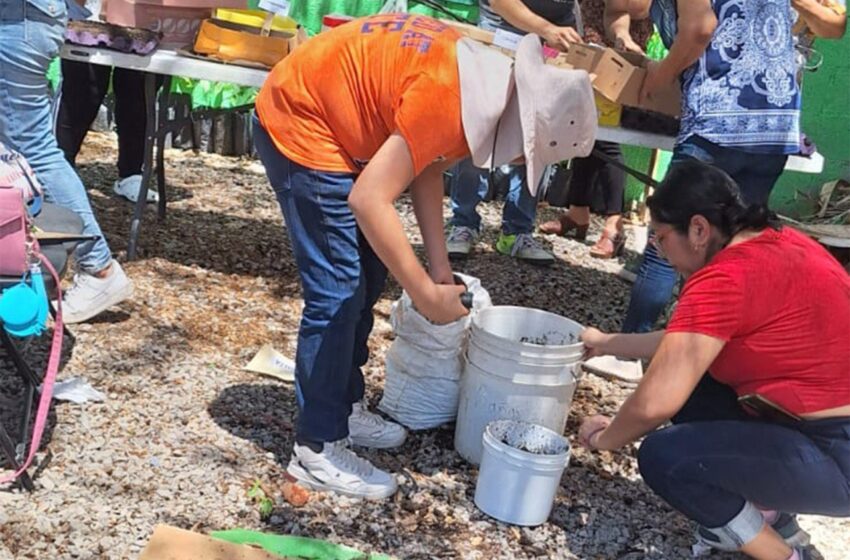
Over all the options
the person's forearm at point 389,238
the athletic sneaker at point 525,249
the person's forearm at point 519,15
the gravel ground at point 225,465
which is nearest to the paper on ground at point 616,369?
the gravel ground at point 225,465

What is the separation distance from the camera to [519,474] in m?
2.73

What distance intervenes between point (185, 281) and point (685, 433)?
2.46 meters

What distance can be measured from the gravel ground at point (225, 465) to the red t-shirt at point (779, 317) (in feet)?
2.16

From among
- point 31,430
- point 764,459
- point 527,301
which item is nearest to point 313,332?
point 31,430

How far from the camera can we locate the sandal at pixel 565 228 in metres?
5.76

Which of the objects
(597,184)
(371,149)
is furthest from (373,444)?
(597,184)

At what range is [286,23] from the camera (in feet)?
14.6

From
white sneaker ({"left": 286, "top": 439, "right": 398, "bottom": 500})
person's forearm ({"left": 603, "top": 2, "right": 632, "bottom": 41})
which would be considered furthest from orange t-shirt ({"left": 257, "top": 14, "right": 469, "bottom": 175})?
person's forearm ({"left": 603, "top": 2, "right": 632, "bottom": 41})

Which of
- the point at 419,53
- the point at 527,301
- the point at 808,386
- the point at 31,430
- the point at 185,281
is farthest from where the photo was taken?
the point at 527,301

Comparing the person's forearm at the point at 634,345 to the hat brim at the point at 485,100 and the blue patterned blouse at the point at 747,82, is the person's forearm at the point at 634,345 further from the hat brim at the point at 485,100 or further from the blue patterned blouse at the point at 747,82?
the blue patterned blouse at the point at 747,82

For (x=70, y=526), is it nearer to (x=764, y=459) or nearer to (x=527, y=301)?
(x=764, y=459)

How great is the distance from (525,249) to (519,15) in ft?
4.14

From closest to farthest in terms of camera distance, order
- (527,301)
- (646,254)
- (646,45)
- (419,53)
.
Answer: (419,53) < (646,254) < (527,301) < (646,45)

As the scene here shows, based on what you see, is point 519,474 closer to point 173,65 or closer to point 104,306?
point 104,306
